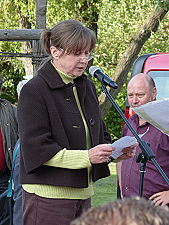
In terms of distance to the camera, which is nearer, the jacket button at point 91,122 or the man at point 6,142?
the jacket button at point 91,122

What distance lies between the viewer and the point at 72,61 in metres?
3.54

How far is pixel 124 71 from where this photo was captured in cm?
1550

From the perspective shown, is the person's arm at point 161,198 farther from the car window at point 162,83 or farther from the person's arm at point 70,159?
the car window at point 162,83

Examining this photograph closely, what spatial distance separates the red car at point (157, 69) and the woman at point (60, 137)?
332 centimetres

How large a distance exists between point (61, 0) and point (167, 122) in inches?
494

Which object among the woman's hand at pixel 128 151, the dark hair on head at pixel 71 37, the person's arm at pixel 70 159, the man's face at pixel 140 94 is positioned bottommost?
the man's face at pixel 140 94

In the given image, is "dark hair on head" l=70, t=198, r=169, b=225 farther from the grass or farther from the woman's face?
the grass

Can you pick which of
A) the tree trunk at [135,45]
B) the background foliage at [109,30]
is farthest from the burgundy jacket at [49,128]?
the background foliage at [109,30]

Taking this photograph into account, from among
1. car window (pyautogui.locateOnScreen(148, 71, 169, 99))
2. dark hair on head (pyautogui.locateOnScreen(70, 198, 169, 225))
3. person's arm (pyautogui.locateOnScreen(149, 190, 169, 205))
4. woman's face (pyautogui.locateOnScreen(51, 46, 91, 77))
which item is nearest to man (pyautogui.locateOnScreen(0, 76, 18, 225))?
person's arm (pyautogui.locateOnScreen(149, 190, 169, 205))

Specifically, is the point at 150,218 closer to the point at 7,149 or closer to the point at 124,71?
the point at 7,149

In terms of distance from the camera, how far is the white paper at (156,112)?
373cm

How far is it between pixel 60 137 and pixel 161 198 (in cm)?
130

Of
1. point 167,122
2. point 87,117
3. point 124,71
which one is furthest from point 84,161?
point 124,71

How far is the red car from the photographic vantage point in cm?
689
